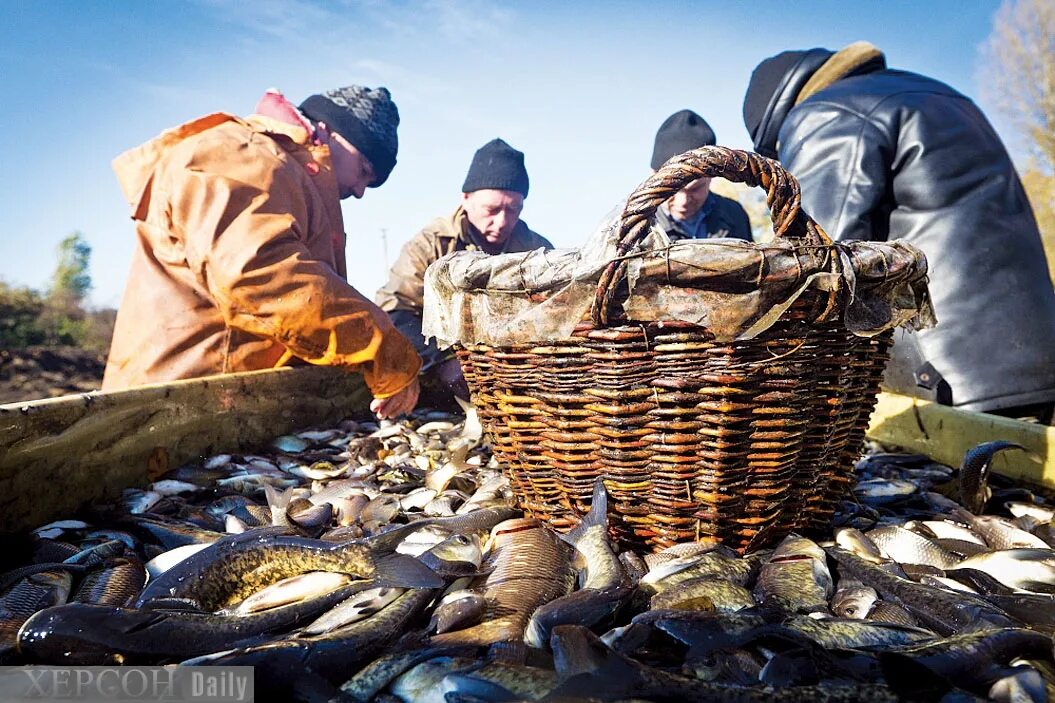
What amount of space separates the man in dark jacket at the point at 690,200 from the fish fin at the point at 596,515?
3992 mm

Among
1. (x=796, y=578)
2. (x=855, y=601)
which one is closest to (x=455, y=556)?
(x=796, y=578)

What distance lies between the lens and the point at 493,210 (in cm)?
621

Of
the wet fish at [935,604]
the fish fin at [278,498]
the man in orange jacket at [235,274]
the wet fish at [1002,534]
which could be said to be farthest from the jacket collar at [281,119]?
the wet fish at [1002,534]

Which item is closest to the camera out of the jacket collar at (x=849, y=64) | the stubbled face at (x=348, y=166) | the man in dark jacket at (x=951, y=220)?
the man in dark jacket at (x=951, y=220)

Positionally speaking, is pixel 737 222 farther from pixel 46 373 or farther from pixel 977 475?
pixel 46 373

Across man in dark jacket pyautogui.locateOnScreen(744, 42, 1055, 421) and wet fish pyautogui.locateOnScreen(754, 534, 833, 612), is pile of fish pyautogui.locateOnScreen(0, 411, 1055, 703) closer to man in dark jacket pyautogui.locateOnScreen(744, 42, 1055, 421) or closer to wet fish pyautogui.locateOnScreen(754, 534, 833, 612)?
wet fish pyautogui.locateOnScreen(754, 534, 833, 612)

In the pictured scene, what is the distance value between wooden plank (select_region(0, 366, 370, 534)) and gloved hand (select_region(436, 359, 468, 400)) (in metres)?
1.10

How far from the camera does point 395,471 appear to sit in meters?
2.88

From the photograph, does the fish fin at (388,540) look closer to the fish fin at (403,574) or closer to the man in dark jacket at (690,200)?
the fish fin at (403,574)

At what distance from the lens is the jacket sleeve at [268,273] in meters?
3.32

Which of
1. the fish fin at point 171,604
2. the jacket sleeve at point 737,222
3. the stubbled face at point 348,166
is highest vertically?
the stubbled face at point 348,166

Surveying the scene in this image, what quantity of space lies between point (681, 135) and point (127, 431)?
4876 mm

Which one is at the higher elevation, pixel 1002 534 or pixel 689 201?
pixel 689 201

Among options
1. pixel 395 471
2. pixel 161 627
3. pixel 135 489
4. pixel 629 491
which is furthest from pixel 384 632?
pixel 135 489
